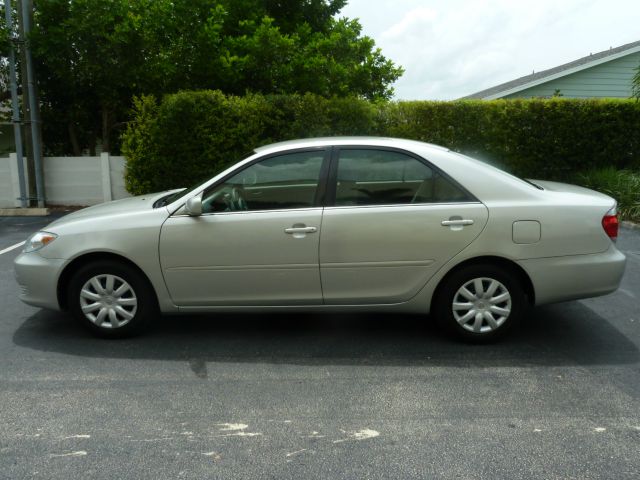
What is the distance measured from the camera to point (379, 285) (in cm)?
458

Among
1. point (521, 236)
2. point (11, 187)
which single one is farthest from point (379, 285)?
point (11, 187)

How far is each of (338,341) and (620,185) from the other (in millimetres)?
8747

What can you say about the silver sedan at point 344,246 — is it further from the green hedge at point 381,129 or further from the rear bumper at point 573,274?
the green hedge at point 381,129

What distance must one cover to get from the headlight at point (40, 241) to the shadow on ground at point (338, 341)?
29.0 inches

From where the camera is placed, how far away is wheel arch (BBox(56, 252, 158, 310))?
15.4 feet

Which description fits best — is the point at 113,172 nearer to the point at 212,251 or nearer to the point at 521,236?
the point at 212,251

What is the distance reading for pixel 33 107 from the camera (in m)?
13.0

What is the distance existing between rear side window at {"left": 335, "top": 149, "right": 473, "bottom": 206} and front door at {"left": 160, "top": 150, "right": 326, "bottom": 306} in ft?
0.75

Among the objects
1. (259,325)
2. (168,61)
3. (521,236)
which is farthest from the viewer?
(168,61)

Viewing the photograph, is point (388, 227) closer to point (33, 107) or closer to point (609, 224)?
point (609, 224)

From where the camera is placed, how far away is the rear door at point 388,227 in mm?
4488

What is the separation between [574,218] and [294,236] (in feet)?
6.99

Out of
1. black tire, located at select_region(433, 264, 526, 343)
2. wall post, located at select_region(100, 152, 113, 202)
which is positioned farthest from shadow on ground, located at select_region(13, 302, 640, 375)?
wall post, located at select_region(100, 152, 113, 202)

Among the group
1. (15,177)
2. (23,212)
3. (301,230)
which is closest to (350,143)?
(301,230)
